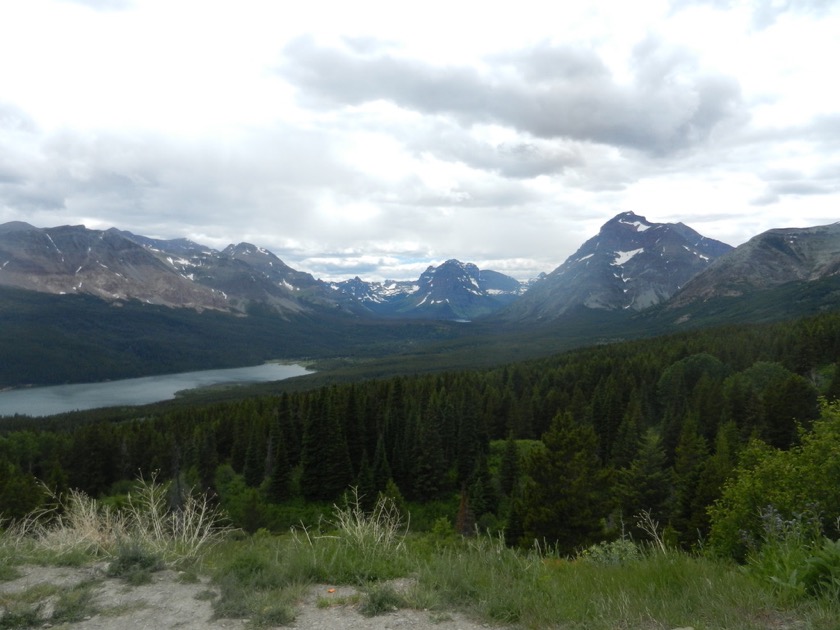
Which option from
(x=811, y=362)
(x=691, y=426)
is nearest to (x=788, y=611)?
(x=691, y=426)

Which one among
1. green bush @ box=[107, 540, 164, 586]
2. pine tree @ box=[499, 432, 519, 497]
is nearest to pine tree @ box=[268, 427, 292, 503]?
pine tree @ box=[499, 432, 519, 497]

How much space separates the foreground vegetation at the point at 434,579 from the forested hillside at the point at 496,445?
1540 cm

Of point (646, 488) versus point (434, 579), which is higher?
point (434, 579)

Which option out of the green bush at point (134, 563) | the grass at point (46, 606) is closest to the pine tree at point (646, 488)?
the green bush at point (134, 563)

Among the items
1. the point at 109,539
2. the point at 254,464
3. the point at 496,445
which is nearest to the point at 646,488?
the point at 496,445

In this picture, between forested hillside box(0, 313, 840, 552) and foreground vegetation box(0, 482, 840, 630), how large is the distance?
15404mm

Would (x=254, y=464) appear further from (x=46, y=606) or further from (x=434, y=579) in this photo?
(x=434, y=579)

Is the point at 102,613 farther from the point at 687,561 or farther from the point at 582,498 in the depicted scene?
the point at 582,498

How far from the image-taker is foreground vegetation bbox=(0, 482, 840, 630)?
5.10m

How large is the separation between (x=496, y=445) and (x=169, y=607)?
2145 inches

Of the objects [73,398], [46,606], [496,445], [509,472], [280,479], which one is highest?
[46,606]

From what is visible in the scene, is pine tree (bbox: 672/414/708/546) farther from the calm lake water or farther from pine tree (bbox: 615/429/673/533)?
the calm lake water

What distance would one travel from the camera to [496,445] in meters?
57.8

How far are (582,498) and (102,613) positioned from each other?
20678mm
